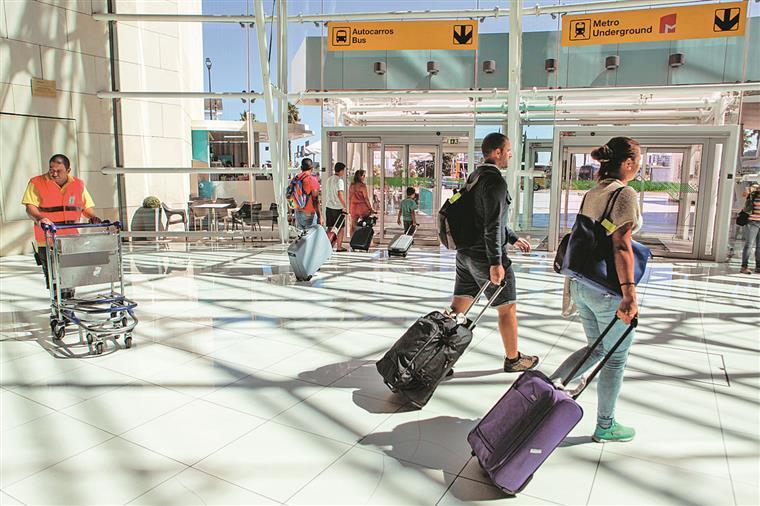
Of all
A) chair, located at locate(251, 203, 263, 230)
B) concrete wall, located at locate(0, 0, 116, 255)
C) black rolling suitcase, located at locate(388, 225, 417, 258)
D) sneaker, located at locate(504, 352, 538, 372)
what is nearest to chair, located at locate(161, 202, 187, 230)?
concrete wall, located at locate(0, 0, 116, 255)

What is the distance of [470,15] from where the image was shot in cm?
941

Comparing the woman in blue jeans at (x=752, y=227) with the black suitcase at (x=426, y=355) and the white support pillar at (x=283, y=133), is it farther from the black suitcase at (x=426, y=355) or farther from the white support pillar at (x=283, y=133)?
the black suitcase at (x=426, y=355)

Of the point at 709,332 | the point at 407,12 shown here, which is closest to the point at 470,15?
the point at 407,12

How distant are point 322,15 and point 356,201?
3.49m

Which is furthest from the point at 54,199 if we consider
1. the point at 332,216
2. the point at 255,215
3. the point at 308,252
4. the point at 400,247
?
the point at 255,215

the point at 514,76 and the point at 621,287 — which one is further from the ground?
the point at 514,76

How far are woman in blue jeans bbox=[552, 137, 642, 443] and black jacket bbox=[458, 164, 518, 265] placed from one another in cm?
60

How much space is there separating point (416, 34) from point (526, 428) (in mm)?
8588

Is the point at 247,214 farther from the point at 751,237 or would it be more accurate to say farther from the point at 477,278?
the point at 477,278

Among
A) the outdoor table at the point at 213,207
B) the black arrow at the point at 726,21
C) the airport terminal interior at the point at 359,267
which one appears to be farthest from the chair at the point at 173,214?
the black arrow at the point at 726,21

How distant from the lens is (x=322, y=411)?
338 centimetres

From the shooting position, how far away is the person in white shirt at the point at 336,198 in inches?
363

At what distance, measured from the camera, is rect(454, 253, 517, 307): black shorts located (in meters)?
3.62

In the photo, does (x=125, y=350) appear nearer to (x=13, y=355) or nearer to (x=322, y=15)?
(x=13, y=355)
